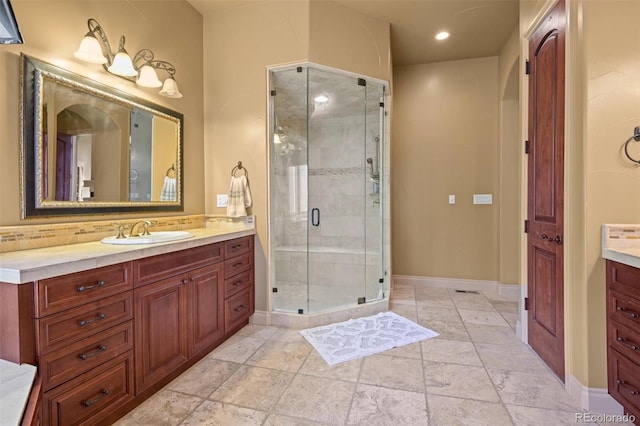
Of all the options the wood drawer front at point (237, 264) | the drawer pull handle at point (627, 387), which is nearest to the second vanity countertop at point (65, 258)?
the wood drawer front at point (237, 264)

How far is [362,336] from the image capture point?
8.01 feet

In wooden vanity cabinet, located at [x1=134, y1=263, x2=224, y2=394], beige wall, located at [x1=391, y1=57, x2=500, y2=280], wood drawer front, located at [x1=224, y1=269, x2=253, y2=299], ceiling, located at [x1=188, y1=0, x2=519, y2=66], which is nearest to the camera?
wooden vanity cabinet, located at [x1=134, y1=263, x2=224, y2=394]

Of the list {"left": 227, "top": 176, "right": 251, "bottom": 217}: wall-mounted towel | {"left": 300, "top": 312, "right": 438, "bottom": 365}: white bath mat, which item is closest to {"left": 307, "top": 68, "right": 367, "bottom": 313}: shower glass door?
{"left": 300, "top": 312, "right": 438, "bottom": 365}: white bath mat

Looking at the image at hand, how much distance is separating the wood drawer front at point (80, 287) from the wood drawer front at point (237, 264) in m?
0.85

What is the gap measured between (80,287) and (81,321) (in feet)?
0.49

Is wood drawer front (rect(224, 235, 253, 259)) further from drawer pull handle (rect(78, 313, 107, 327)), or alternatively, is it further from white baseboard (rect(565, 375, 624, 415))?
white baseboard (rect(565, 375, 624, 415))

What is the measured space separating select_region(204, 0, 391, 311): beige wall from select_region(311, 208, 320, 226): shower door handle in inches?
53.2

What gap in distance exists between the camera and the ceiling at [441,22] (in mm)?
2719

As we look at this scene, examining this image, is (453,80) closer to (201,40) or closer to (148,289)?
(201,40)

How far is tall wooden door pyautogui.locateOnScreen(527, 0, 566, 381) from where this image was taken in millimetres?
1809

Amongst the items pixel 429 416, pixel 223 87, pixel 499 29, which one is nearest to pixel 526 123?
pixel 499 29

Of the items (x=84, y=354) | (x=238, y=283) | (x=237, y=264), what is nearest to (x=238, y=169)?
(x=237, y=264)

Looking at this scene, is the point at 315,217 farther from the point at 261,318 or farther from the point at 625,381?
the point at 625,381

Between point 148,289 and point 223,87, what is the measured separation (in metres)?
2.01
